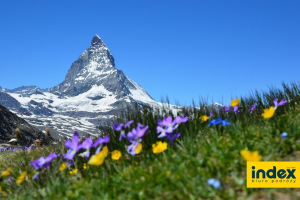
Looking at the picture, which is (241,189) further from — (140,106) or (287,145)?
(140,106)

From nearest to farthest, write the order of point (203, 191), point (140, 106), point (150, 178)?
point (203, 191)
point (150, 178)
point (140, 106)

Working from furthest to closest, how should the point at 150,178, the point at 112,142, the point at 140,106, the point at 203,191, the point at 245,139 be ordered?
the point at 140,106 < the point at 112,142 < the point at 245,139 < the point at 150,178 < the point at 203,191

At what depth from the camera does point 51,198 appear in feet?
8.68

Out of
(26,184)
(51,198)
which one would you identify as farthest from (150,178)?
(26,184)

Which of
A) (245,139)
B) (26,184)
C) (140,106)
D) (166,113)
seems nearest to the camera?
(245,139)

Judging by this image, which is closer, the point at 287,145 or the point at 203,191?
the point at 203,191

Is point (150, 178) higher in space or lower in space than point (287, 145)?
lower

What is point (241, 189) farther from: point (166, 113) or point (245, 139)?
point (166, 113)

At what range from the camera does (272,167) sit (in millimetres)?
2543

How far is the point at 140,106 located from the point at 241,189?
3.33m

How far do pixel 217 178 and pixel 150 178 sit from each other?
0.70m

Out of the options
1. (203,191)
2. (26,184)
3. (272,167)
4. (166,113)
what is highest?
(166,113)

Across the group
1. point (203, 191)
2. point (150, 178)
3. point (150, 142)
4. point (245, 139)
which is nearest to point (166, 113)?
point (150, 142)

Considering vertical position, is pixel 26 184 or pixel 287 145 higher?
pixel 287 145
